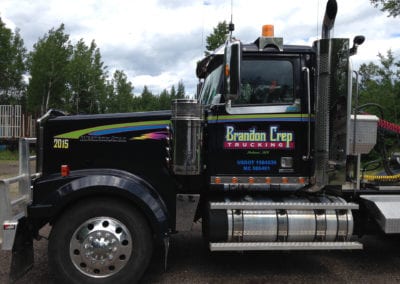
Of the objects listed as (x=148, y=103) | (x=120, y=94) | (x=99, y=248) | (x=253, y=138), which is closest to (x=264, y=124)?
(x=253, y=138)

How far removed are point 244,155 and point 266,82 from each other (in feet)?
2.80

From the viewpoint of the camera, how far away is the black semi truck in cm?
420

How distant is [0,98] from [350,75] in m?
36.1

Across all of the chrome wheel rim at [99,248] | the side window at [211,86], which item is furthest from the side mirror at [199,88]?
the chrome wheel rim at [99,248]

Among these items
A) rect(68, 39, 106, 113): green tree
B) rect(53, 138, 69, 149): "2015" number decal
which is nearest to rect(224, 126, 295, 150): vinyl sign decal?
rect(53, 138, 69, 149): "2015" number decal

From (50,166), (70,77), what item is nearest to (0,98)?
(70,77)

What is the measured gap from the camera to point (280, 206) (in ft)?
14.1

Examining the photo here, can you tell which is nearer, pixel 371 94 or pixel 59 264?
pixel 59 264

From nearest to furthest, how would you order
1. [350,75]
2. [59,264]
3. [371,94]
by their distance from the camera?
[59,264] → [350,75] → [371,94]

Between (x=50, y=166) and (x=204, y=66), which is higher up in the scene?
(x=204, y=66)

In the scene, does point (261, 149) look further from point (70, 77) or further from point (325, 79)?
point (70, 77)

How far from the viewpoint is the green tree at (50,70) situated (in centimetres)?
2423

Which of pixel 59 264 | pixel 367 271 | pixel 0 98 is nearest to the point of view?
pixel 59 264

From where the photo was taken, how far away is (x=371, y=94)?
1667 cm
